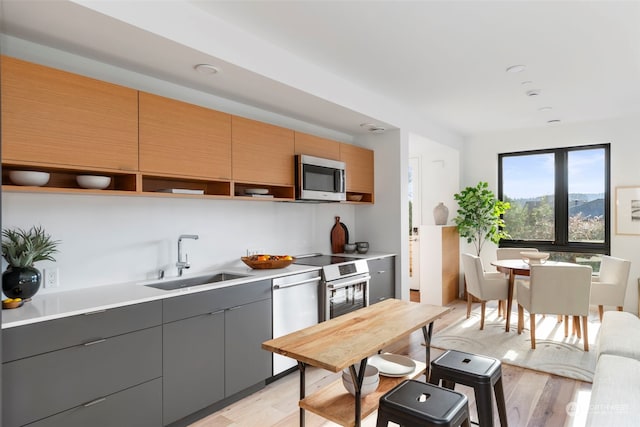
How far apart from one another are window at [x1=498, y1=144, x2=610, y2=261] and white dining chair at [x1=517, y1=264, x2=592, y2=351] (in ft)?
6.74

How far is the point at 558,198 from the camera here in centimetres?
557

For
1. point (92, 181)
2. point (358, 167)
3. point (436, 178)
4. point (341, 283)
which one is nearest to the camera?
point (92, 181)

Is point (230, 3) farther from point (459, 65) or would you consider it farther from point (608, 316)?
point (608, 316)

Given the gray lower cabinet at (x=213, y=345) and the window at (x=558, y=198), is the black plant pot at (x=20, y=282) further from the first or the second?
the window at (x=558, y=198)

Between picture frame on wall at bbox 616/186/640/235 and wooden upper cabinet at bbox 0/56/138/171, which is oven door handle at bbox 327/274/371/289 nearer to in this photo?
wooden upper cabinet at bbox 0/56/138/171

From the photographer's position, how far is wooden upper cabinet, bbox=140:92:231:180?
2.55 m

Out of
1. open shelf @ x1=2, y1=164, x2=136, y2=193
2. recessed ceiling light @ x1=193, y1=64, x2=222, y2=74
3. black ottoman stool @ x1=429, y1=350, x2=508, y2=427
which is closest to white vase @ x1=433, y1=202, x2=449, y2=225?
black ottoman stool @ x1=429, y1=350, x2=508, y2=427

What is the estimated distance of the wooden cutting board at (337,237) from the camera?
4.55 meters

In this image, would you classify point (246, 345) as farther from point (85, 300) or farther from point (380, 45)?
point (380, 45)

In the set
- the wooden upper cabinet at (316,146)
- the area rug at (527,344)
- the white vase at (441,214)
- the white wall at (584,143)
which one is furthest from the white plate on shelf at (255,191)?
the white wall at (584,143)

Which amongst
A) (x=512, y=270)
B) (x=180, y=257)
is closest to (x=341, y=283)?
(x=180, y=257)

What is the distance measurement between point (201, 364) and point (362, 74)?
266 cm

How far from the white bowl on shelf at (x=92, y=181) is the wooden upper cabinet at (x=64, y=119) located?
0.25 feet

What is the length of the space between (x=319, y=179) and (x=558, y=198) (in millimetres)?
3807
